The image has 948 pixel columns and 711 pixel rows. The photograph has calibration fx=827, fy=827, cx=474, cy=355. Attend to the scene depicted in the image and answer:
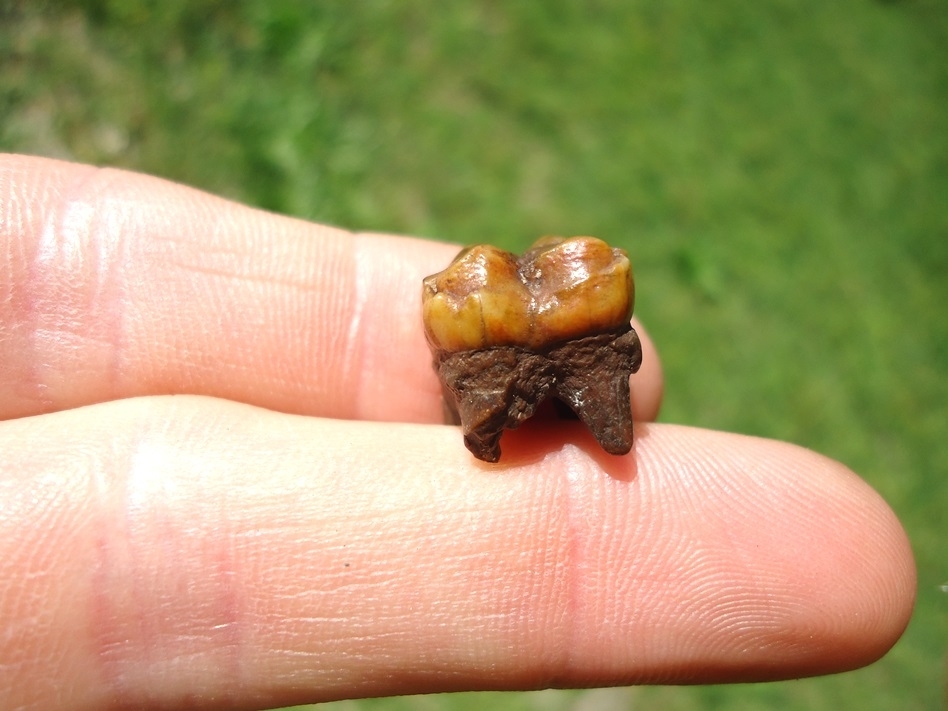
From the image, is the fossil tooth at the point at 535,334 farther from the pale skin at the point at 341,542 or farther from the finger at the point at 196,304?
the finger at the point at 196,304

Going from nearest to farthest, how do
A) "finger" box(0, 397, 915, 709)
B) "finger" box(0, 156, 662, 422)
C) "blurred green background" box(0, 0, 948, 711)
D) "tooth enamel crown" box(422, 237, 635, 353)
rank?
"finger" box(0, 397, 915, 709) → "tooth enamel crown" box(422, 237, 635, 353) → "finger" box(0, 156, 662, 422) → "blurred green background" box(0, 0, 948, 711)

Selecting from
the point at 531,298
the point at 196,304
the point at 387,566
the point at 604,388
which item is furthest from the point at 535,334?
the point at 196,304

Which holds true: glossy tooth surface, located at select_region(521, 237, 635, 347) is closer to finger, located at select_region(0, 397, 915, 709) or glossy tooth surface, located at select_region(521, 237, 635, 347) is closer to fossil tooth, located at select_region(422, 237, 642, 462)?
fossil tooth, located at select_region(422, 237, 642, 462)

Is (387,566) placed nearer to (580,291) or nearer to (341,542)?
(341,542)

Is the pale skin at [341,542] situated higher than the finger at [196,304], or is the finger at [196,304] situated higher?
the finger at [196,304]

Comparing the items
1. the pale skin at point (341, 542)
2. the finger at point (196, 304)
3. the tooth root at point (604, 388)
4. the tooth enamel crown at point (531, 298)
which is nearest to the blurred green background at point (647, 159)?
the finger at point (196, 304)

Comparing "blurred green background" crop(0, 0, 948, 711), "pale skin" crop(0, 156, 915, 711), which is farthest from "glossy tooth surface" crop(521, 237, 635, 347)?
"blurred green background" crop(0, 0, 948, 711)
